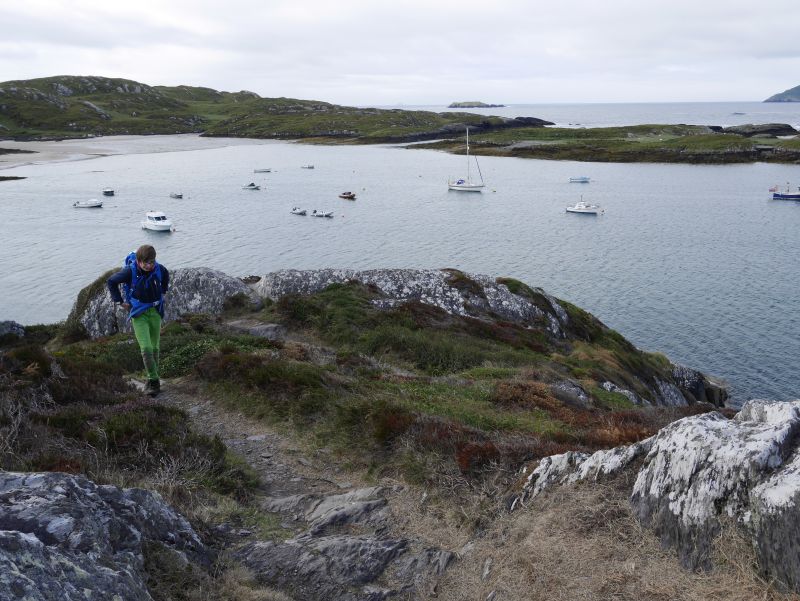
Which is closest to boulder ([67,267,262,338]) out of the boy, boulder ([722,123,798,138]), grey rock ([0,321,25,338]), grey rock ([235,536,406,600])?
grey rock ([0,321,25,338])

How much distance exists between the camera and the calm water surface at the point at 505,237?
4562 centimetres

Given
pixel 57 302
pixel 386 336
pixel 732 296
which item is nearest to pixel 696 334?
pixel 732 296

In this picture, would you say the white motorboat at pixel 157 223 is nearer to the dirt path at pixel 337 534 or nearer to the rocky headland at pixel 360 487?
the rocky headland at pixel 360 487

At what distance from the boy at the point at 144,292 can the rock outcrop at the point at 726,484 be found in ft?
34.0

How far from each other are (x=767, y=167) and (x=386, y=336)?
134m

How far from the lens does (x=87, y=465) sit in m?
8.76

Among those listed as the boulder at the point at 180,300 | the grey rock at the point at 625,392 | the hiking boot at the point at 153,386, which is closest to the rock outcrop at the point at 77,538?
the hiking boot at the point at 153,386

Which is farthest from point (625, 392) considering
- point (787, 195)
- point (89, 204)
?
point (89, 204)

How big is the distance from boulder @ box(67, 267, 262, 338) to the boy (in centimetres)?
1405

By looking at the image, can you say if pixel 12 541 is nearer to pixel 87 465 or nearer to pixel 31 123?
pixel 87 465

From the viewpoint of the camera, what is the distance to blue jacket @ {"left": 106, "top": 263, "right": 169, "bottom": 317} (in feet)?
45.4

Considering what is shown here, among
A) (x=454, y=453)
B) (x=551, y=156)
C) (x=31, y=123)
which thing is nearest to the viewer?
(x=454, y=453)

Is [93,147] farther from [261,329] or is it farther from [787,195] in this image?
[261,329]

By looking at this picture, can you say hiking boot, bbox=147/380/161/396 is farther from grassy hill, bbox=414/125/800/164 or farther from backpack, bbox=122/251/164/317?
grassy hill, bbox=414/125/800/164
